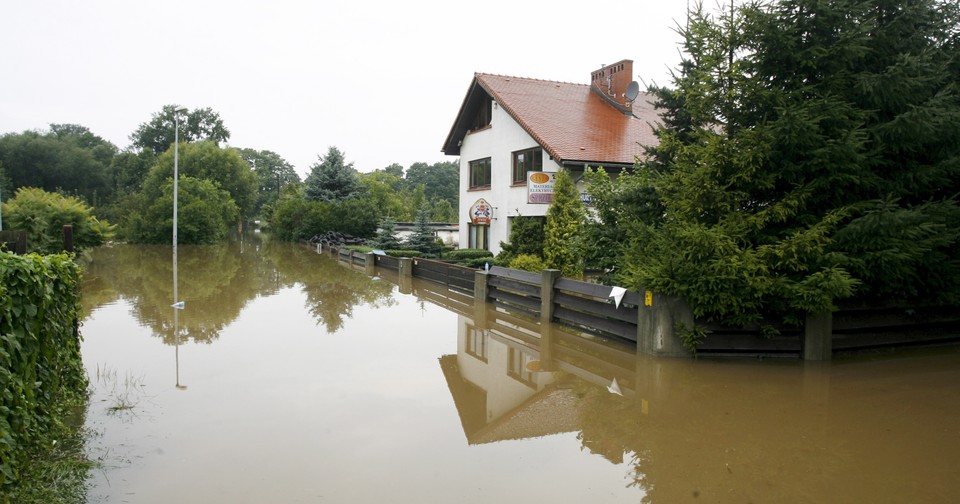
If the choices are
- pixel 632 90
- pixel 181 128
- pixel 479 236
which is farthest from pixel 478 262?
pixel 181 128

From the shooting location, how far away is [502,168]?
2439 cm

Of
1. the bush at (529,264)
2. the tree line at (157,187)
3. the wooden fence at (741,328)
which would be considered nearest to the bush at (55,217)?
the tree line at (157,187)

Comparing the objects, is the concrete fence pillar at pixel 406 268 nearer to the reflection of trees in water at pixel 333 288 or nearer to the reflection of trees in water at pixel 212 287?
the reflection of trees in water at pixel 333 288

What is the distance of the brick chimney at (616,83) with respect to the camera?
26.2 m

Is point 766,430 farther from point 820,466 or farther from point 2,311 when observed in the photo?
point 2,311

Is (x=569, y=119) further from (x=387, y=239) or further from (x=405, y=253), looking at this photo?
(x=387, y=239)

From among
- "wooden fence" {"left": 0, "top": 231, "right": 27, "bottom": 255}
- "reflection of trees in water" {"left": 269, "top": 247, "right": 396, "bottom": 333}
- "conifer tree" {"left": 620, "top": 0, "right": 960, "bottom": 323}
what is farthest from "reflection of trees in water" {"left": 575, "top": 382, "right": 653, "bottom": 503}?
"wooden fence" {"left": 0, "top": 231, "right": 27, "bottom": 255}

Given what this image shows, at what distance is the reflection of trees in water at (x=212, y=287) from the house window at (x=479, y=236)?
5.24 metres

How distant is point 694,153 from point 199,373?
25.0 feet

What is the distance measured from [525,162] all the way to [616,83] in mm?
6805

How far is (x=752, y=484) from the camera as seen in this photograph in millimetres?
4938

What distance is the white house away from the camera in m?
21.1

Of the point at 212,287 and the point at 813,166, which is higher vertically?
the point at 813,166

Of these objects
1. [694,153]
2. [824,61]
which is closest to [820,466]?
[694,153]
